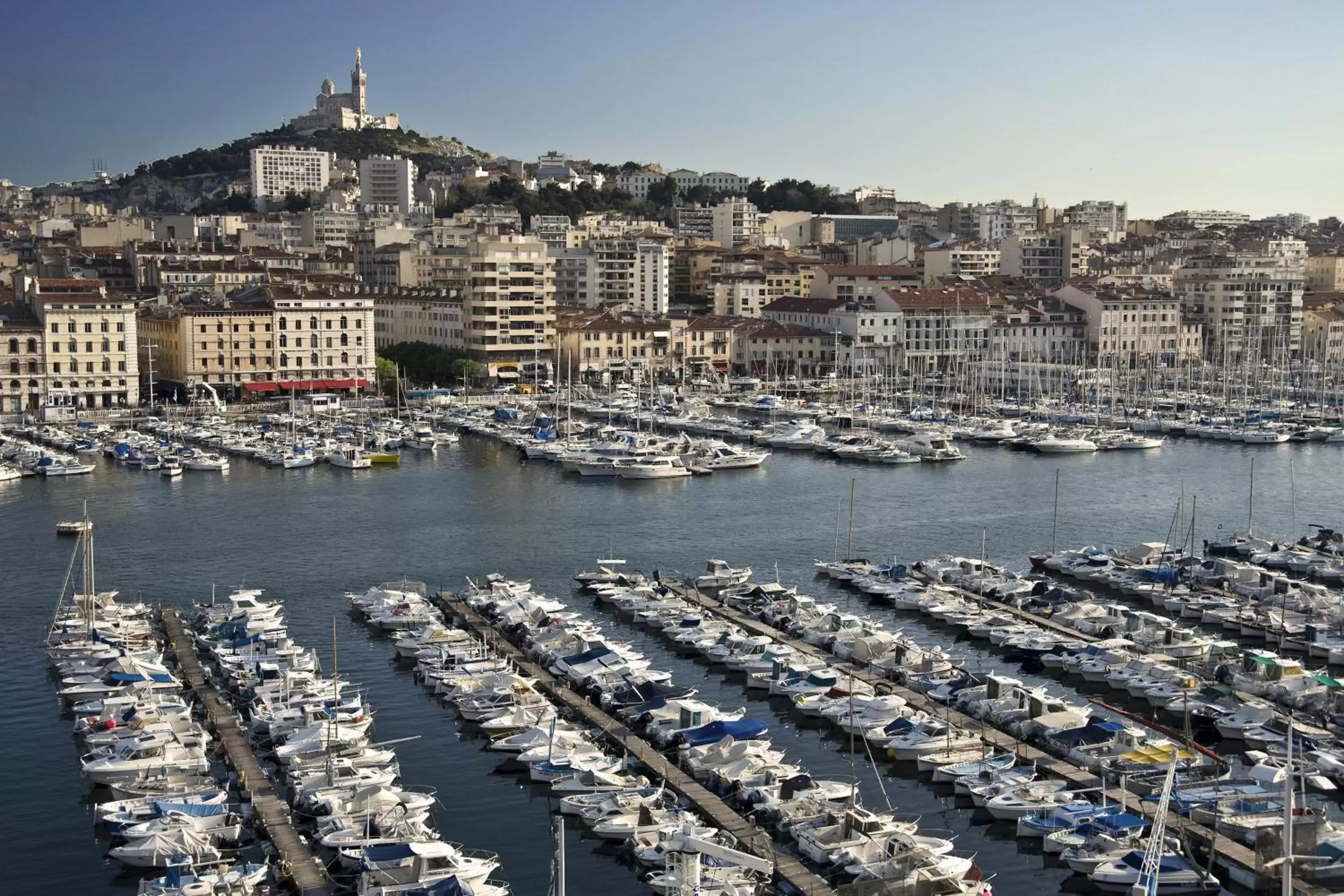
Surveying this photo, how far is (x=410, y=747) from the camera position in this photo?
12430mm

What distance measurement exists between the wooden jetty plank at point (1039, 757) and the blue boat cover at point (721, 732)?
1623 mm

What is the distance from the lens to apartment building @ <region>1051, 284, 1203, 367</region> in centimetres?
4562

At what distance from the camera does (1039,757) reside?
11992mm

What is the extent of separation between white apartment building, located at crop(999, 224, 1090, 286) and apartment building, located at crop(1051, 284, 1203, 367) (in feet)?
34.7

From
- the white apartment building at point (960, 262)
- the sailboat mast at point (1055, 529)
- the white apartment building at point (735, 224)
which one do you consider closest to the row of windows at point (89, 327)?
the sailboat mast at point (1055, 529)

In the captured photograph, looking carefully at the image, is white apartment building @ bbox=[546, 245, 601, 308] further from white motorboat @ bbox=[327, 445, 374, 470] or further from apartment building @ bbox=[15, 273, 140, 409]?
white motorboat @ bbox=[327, 445, 374, 470]

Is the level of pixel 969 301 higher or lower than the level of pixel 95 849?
higher

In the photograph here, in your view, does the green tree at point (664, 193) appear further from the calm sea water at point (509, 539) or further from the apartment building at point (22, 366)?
the calm sea water at point (509, 539)

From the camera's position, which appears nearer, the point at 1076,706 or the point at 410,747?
the point at 410,747

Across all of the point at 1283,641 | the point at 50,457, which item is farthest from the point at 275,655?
the point at 50,457

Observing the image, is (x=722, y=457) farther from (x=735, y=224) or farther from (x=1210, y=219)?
(x=1210, y=219)

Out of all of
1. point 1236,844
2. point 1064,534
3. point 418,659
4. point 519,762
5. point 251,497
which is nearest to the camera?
point 1236,844

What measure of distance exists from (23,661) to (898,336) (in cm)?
3210

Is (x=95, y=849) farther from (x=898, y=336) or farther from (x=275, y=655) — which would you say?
(x=898, y=336)
